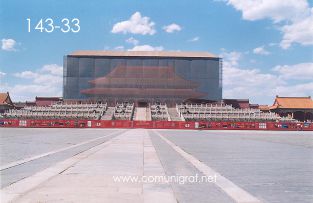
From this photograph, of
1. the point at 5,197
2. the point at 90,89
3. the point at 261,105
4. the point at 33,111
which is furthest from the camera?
the point at 261,105

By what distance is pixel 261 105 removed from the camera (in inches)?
4407

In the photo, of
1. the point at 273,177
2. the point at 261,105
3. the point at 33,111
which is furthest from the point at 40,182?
the point at 261,105

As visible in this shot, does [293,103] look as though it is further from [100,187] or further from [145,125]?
[100,187]

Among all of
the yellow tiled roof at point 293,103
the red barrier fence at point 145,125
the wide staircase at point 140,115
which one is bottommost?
the red barrier fence at point 145,125

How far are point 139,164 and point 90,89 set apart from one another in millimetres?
83306

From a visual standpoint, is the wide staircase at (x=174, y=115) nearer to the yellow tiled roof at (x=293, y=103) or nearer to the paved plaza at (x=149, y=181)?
the yellow tiled roof at (x=293, y=103)

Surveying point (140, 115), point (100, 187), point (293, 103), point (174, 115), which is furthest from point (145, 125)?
point (100, 187)

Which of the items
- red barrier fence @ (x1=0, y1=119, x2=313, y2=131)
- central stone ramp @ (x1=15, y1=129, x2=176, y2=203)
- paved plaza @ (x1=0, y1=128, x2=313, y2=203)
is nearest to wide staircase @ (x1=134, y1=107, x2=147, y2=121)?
red barrier fence @ (x1=0, y1=119, x2=313, y2=131)

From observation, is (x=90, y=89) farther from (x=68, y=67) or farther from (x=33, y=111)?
(x=33, y=111)

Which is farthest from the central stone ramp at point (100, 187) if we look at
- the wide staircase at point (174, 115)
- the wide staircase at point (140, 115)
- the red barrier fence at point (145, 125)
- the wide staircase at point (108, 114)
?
the wide staircase at point (108, 114)

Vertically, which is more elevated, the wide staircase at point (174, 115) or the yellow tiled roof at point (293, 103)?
the yellow tiled roof at point (293, 103)

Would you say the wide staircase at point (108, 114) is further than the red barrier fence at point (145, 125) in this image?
Yes
